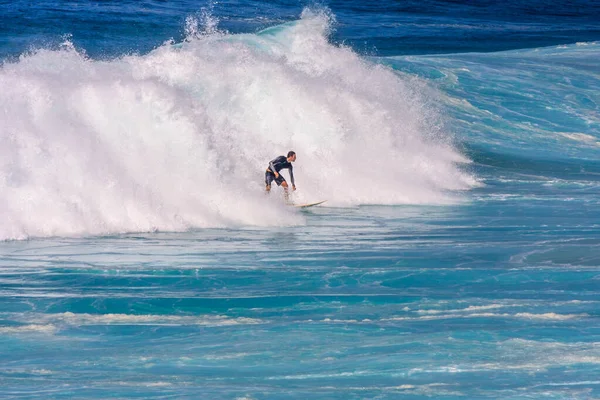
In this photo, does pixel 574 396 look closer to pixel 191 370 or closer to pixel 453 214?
pixel 191 370

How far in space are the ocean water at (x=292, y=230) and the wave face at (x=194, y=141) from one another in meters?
0.04

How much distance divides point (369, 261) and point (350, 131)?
8158 mm

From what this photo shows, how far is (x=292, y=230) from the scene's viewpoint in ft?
44.2

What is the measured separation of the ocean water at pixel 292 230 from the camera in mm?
7191

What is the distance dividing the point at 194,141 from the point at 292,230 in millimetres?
2520

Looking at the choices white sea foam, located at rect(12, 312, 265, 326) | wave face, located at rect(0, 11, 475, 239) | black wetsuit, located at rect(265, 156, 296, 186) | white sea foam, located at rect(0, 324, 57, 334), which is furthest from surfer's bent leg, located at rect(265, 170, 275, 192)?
white sea foam, located at rect(0, 324, 57, 334)

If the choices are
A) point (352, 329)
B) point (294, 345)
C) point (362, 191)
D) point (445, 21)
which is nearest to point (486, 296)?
point (352, 329)

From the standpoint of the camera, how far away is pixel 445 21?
42312 millimetres

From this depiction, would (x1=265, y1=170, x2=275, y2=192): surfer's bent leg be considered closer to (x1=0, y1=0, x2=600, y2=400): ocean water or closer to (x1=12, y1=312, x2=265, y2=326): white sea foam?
(x1=0, y1=0, x2=600, y2=400): ocean water

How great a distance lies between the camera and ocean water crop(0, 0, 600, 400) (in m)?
7.19

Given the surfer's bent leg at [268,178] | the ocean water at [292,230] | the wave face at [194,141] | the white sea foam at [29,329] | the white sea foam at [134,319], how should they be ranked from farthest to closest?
the surfer's bent leg at [268,178] < the wave face at [194,141] < the white sea foam at [134,319] < the white sea foam at [29,329] < the ocean water at [292,230]

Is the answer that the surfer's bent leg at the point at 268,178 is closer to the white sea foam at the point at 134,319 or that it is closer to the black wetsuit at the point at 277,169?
the black wetsuit at the point at 277,169

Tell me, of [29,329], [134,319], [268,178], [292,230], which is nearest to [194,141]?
[268,178]

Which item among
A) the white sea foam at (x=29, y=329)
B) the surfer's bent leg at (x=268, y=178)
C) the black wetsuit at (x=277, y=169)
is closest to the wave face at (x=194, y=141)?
the surfer's bent leg at (x=268, y=178)
